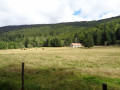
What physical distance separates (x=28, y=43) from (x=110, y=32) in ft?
287

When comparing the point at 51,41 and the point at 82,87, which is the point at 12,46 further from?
the point at 82,87

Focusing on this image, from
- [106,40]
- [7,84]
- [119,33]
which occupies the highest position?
[119,33]

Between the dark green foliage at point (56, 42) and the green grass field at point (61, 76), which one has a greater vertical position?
the dark green foliage at point (56, 42)

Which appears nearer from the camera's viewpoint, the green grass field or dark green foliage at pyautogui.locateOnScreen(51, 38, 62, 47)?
the green grass field

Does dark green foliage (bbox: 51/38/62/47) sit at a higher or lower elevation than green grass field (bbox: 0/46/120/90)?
higher

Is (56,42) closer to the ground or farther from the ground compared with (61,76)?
farther from the ground

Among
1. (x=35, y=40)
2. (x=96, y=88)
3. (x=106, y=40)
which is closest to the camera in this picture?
(x=96, y=88)

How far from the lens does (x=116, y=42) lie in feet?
266

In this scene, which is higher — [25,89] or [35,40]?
[35,40]

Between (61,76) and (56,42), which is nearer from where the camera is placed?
(61,76)

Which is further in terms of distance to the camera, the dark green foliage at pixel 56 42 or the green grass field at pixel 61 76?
the dark green foliage at pixel 56 42

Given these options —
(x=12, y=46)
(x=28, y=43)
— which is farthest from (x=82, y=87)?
(x=28, y=43)

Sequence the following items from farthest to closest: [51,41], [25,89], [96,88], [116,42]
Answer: [51,41] → [116,42] → [96,88] → [25,89]

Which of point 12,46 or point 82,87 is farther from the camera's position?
point 12,46
